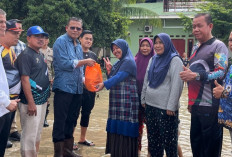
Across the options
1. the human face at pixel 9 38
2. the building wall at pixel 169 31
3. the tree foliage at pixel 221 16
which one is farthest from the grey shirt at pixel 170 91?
the building wall at pixel 169 31

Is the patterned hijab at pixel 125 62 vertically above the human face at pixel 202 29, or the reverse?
the human face at pixel 202 29

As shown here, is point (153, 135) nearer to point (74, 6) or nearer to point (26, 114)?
point (26, 114)

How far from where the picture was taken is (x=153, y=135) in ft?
13.2

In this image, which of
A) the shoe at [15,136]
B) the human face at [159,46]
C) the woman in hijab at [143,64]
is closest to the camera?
the human face at [159,46]

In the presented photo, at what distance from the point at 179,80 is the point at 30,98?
6.31 feet

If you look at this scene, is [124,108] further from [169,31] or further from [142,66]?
[169,31]

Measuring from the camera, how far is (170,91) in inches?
148

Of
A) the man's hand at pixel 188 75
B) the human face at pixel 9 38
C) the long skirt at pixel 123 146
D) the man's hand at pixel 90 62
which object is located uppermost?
the human face at pixel 9 38

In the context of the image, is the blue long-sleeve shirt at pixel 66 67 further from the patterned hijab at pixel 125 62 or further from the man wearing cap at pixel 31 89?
the patterned hijab at pixel 125 62

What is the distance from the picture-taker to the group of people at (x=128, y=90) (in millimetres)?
3369

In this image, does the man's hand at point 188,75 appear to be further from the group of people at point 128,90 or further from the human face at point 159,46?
the human face at point 159,46

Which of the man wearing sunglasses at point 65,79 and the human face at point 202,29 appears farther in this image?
the man wearing sunglasses at point 65,79

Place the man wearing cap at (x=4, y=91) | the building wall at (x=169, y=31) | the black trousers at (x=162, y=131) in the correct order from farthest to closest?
the building wall at (x=169, y=31)
the black trousers at (x=162, y=131)
the man wearing cap at (x=4, y=91)

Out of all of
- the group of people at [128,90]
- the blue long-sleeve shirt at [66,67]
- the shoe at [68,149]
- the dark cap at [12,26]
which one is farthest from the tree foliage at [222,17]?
the dark cap at [12,26]
